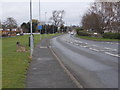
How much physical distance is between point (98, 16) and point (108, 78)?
5807 centimetres

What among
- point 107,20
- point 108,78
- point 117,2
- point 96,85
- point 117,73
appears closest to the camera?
point 96,85

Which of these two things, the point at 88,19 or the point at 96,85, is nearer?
the point at 96,85

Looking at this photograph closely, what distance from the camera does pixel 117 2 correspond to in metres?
57.3

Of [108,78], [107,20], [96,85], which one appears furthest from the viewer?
[107,20]

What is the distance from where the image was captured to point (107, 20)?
6675 cm

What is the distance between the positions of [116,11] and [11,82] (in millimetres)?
52321

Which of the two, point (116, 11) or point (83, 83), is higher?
point (116, 11)

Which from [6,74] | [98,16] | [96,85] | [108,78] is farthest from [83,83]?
[98,16]

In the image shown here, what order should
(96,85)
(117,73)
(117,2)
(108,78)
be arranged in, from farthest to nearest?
(117,2) < (117,73) < (108,78) < (96,85)

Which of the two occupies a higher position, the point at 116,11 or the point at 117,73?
→ the point at 116,11

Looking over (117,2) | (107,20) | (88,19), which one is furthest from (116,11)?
(88,19)

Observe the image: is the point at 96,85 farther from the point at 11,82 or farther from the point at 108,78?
the point at 11,82

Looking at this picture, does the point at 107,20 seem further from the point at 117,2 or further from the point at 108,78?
the point at 108,78

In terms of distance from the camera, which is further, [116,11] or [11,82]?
[116,11]
